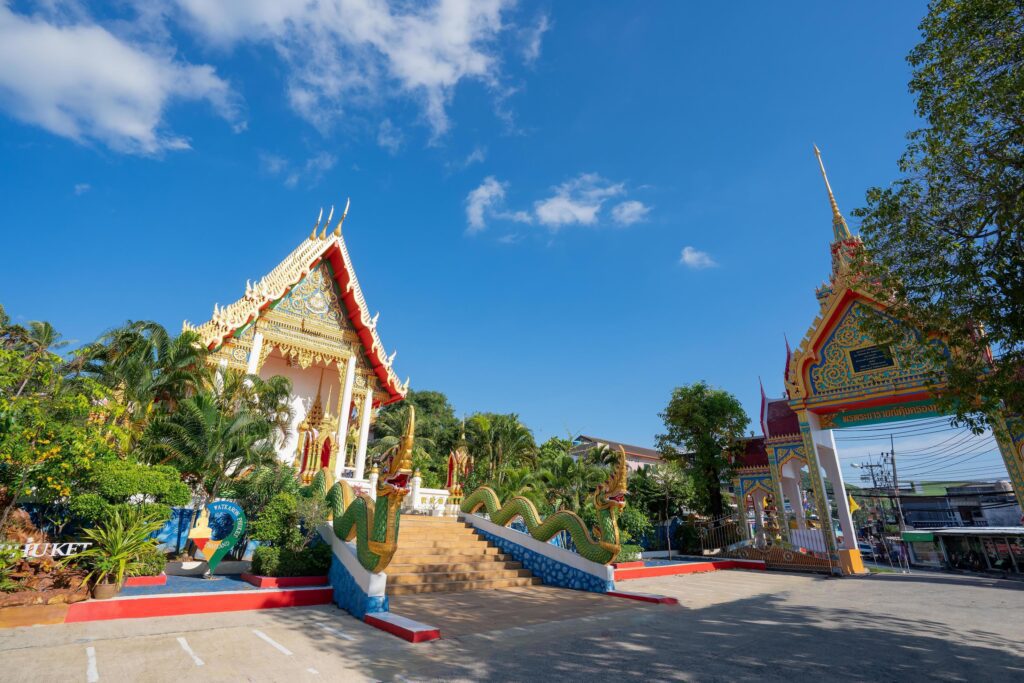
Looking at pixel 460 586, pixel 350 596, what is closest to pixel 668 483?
pixel 460 586

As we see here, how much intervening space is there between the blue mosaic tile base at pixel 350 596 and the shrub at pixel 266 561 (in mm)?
784

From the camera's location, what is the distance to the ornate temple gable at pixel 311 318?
14.4m

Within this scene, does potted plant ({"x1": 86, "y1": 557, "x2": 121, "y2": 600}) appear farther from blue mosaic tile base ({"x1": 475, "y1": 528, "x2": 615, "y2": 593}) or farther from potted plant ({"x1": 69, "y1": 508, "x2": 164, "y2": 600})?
blue mosaic tile base ({"x1": 475, "y1": 528, "x2": 615, "y2": 593})

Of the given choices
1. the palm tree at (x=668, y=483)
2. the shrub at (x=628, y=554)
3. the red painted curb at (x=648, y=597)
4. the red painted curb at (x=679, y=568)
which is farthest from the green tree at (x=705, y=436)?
the red painted curb at (x=648, y=597)

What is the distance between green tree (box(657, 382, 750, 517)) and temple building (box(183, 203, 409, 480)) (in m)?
10.3

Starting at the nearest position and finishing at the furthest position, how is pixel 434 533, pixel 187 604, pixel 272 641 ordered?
pixel 272 641 → pixel 187 604 → pixel 434 533

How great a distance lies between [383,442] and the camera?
2728 centimetres

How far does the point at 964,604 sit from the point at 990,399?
4194mm

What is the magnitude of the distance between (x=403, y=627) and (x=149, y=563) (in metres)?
4.10

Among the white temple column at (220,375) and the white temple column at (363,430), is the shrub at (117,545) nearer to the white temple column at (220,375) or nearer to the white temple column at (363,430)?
the white temple column at (220,375)

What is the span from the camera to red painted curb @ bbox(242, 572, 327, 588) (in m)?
7.07

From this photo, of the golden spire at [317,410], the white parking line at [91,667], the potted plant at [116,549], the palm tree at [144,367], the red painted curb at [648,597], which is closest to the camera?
the white parking line at [91,667]

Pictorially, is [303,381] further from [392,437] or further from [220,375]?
[392,437]

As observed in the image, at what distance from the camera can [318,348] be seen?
54.0 ft
